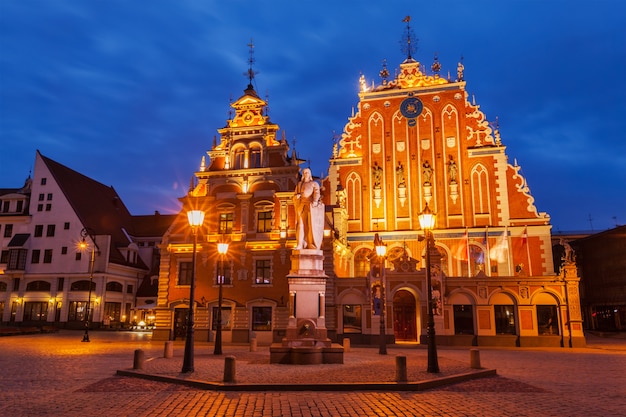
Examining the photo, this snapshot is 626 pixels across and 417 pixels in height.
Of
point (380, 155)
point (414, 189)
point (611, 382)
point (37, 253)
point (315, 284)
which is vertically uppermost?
point (380, 155)

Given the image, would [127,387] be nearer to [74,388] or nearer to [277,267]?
[74,388]

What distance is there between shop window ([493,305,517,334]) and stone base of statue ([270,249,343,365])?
19274 millimetres

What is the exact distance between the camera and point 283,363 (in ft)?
55.5

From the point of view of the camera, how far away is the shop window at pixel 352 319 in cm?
3359

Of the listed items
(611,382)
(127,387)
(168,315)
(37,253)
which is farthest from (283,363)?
(37,253)

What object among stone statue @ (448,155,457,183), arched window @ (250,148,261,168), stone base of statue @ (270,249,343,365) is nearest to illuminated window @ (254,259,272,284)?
arched window @ (250,148,261,168)

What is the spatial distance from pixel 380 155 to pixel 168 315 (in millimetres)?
21091

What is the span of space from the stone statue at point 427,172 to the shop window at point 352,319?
482 inches

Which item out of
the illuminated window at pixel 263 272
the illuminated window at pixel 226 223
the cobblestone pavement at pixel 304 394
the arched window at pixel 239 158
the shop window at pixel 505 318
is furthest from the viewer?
the arched window at pixel 239 158

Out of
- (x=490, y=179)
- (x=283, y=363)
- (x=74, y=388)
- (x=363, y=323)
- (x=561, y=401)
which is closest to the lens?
(x=561, y=401)

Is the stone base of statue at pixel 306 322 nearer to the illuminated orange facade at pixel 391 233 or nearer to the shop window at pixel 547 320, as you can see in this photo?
the illuminated orange facade at pixel 391 233

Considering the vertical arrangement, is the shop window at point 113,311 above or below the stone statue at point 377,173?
below

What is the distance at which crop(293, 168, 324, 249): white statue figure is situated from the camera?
1855 centimetres

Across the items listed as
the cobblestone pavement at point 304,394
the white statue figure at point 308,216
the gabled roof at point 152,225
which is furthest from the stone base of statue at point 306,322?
the gabled roof at point 152,225
